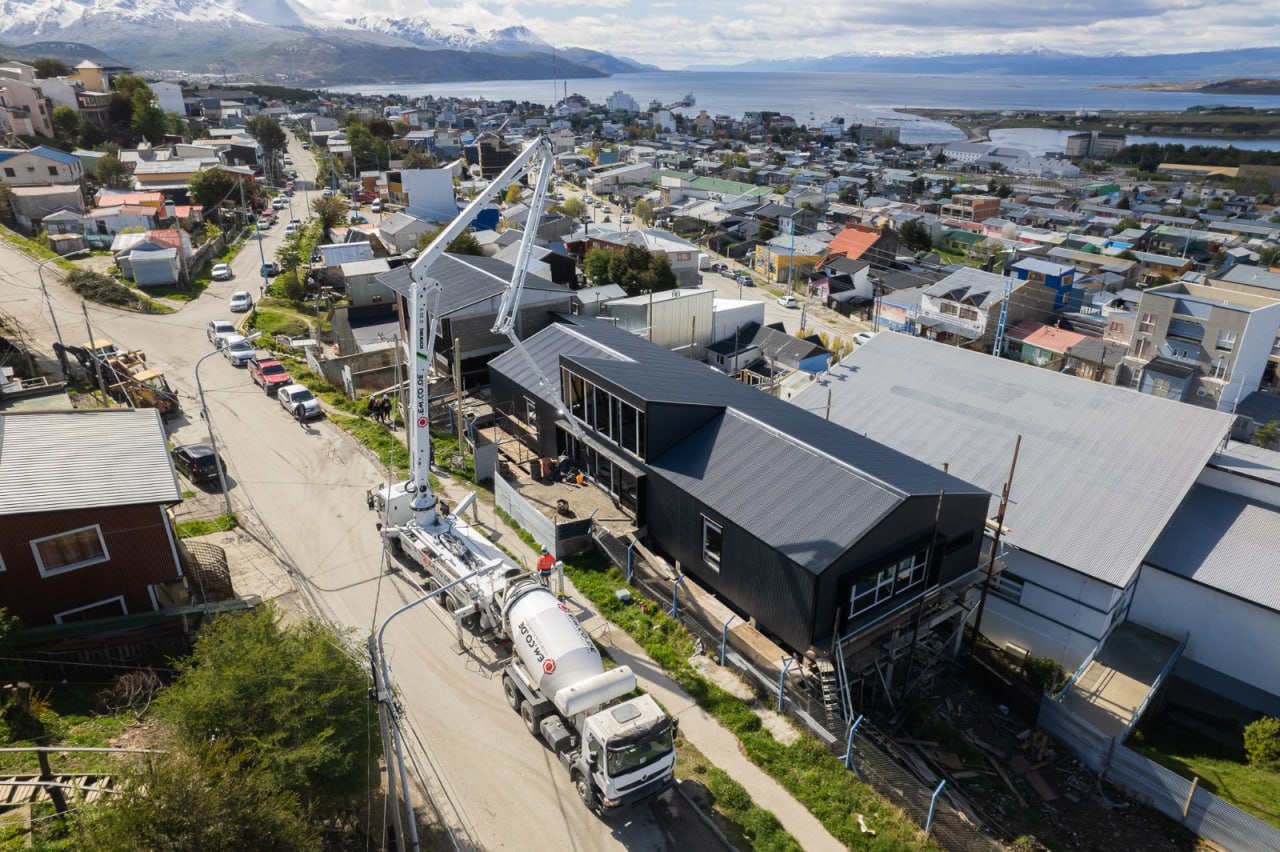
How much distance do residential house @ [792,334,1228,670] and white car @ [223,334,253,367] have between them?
95.4 ft

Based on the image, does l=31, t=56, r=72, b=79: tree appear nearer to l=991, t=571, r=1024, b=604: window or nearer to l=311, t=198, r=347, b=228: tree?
l=311, t=198, r=347, b=228: tree

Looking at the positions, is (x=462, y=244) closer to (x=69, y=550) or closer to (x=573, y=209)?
(x=573, y=209)

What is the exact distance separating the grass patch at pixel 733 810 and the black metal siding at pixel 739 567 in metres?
3.84

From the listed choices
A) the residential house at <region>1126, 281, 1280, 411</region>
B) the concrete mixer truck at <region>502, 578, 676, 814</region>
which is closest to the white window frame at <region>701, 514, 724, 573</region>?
the concrete mixer truck at <region>502, 578, 676, 814</region>

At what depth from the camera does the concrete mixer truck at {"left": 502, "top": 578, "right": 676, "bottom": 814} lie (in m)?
13.8

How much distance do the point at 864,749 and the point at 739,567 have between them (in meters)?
5.27

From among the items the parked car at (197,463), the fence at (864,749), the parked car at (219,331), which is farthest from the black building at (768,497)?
the parked car at (219,331)

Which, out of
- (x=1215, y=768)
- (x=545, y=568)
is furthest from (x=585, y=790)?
(x=1215, y=768)

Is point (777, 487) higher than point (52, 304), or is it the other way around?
point (777, 487)

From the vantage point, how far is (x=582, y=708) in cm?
1484

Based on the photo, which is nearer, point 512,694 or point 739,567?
point 512,694

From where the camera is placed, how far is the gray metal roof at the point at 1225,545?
821 inches

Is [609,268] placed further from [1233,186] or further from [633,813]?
[1233,186]

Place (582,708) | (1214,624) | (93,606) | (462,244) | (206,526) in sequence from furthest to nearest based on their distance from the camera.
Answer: (462,244) → (206,526) → (1214,624) → (93,606) → (582,708)
